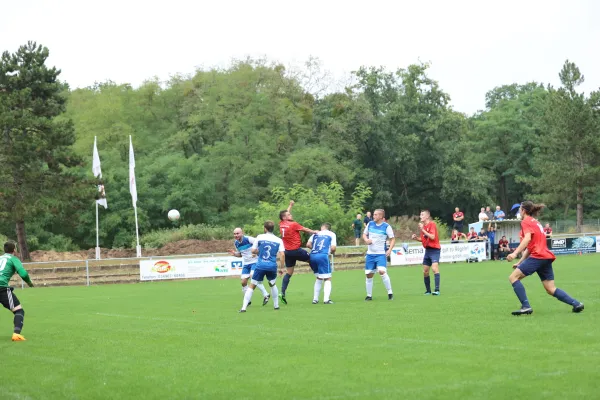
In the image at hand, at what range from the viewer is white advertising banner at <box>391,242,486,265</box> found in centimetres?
4138

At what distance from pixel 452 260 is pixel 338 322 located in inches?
1142

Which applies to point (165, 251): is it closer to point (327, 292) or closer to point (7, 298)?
point (327, 292)

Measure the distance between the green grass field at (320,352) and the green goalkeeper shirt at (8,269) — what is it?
1061 millimetres

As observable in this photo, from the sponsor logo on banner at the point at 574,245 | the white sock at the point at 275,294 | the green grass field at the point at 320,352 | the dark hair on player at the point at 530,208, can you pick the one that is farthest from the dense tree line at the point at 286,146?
the dark hair on player at the point at 530,208

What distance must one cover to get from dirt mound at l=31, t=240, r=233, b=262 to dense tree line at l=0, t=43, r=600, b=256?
6.53m

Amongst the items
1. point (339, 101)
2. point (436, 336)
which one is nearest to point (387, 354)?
point (436, 336)

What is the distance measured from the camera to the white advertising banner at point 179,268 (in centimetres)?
3791

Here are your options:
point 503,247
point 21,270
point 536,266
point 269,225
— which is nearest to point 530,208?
point 536,266

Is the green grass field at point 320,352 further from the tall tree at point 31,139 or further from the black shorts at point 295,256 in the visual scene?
the tall tree at point 31,139

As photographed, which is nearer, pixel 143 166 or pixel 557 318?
pixel 557 318

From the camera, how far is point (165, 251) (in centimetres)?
4947

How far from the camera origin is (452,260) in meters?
42.3

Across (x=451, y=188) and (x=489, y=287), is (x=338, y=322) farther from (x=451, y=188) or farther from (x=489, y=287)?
(x=451, y=188)

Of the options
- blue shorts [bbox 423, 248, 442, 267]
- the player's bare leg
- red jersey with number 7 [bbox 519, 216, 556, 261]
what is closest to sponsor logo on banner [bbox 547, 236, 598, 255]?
the player's bare leg
